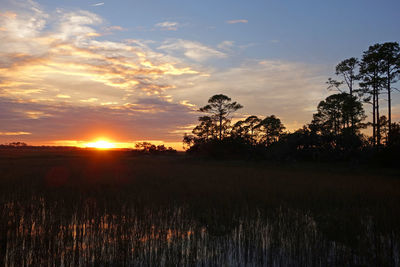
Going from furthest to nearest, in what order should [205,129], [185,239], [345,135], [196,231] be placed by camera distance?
[205,129]
[345,135]
[196,231]
[185,239]

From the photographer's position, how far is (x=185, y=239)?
6.64 m

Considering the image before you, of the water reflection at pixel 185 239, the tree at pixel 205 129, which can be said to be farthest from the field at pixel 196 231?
the tree at pixel 205 129

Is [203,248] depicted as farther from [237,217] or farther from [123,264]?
[237,217]

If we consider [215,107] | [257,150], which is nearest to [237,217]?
[257,150]

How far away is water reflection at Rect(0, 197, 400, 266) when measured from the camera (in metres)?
5.48

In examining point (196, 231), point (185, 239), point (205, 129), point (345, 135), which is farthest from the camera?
point (205, 129)

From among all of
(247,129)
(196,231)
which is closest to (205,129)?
(247,129)

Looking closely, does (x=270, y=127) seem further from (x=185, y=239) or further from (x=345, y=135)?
(x=185, y=239)

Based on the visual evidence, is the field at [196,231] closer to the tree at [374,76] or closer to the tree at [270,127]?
the tree at [374,76]

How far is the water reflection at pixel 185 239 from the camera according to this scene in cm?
548

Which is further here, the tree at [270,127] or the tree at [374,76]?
the tree at [270,127]

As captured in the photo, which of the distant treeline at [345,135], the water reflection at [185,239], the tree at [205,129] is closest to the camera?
the water reflection at [185,239]

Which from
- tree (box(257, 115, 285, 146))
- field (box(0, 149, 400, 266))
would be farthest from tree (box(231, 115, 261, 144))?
field (box(0, 149, 400, 266))

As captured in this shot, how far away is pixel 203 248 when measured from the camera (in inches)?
238
